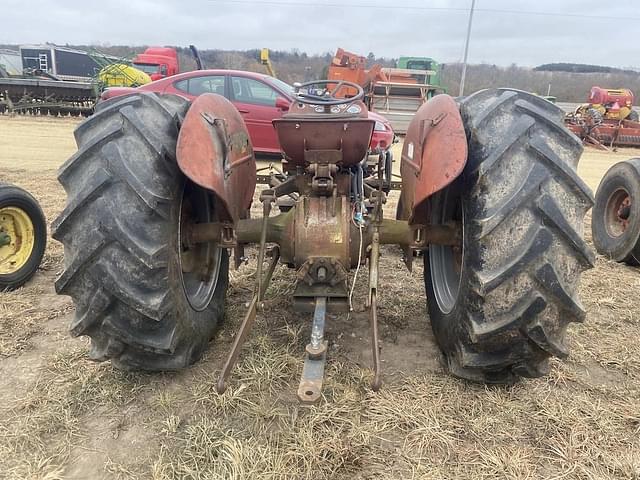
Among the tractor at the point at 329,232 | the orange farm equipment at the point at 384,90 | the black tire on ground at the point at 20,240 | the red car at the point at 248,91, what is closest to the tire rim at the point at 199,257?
the tractor at the point at 329,232

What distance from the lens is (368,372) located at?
274 cm

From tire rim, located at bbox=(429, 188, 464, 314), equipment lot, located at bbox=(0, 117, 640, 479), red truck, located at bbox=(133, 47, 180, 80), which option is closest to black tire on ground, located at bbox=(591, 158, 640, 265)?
equipment lot, located at bbox=(0, 117, 640, 479)

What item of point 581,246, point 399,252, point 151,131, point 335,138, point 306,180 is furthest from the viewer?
point 399,252

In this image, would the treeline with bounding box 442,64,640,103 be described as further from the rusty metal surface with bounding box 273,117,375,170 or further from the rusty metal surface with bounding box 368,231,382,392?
the rusty metal surface with bounding box 368,231,382,392

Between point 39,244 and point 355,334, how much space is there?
2589 mm

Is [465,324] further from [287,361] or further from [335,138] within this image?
[335,138]

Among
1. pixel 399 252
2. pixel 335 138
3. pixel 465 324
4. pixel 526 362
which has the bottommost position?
pixel 399 252

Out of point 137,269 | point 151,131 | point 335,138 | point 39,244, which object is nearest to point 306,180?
point 335,138

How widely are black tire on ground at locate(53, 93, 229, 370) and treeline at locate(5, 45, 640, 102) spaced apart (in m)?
39.6

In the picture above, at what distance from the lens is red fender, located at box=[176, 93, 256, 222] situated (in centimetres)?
230

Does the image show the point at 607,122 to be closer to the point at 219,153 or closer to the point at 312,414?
the point at 219,153

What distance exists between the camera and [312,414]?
93.2 inches

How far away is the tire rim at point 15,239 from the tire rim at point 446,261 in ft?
9.90

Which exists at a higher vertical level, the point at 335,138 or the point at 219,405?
the point at 335,138
